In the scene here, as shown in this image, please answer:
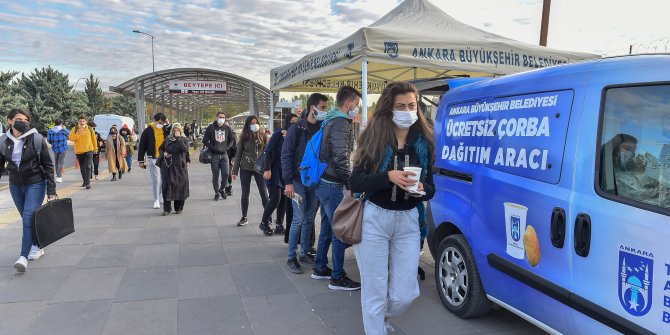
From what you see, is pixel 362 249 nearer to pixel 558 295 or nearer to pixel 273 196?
pixel 558 295

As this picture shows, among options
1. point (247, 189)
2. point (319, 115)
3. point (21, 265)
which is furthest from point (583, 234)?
point (247, 189)

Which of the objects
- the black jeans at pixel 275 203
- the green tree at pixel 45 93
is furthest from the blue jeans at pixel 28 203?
the green tree at pixel 45 93

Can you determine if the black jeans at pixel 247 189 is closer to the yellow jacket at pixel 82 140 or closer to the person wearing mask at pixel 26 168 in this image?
the person wearing mask at pixel 26 168

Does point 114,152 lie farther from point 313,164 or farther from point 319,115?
point 313,164

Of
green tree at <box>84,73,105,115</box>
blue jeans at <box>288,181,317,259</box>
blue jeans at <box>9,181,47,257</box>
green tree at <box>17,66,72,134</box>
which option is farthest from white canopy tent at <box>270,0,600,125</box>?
green tree at <box>84,73,105,115</box>

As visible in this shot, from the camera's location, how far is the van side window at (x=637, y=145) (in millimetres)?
2115

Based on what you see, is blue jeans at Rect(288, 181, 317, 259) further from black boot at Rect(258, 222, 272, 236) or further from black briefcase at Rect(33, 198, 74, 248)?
black briefcase at Rect(33, 198, 74, 248)

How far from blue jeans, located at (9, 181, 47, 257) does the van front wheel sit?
3970mm

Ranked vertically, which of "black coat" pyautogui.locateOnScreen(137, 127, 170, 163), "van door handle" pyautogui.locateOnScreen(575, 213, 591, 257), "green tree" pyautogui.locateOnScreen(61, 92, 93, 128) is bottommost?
"van door handle" pyautogui.locateOnScreen(575, 213, 591, 257)

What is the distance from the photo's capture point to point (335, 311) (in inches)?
143

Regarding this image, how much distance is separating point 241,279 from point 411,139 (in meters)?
2.44

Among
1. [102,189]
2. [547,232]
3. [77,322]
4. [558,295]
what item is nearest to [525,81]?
[547,232]

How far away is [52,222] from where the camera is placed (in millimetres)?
4594

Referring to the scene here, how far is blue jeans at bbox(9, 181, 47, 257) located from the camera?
15.0 feet
